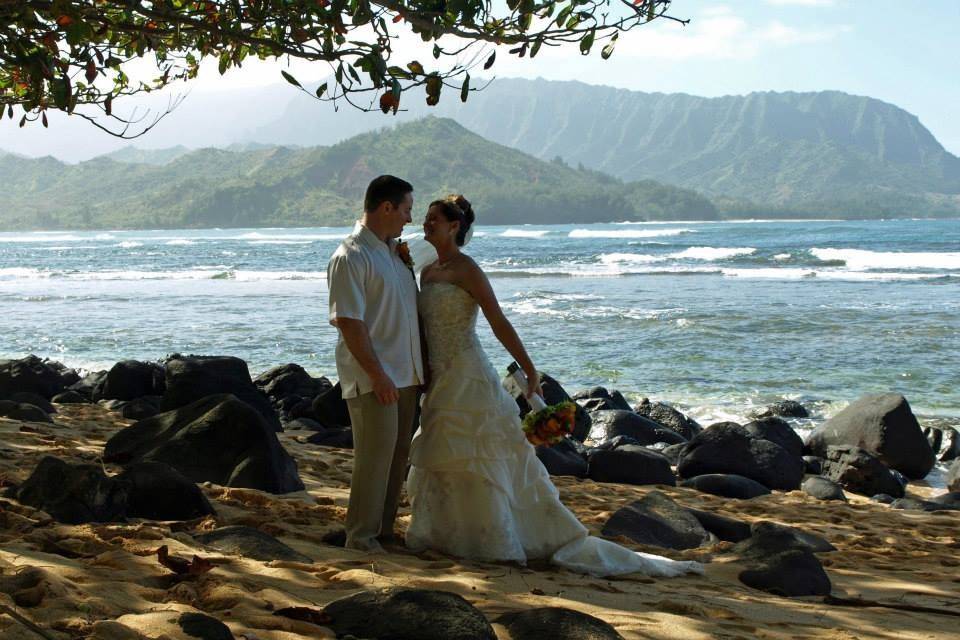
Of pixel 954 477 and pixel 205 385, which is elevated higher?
pixel 205 385

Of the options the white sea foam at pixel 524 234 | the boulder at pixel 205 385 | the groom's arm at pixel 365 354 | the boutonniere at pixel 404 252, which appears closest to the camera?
the groom's arm at pixel 365 354

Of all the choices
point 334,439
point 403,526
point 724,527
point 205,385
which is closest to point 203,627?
point 403,526

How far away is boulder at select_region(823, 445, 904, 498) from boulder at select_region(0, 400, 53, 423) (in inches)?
286

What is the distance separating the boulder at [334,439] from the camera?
32.1 feet

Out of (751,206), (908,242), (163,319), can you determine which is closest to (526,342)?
(163,319)

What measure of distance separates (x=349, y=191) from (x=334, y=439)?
373ft

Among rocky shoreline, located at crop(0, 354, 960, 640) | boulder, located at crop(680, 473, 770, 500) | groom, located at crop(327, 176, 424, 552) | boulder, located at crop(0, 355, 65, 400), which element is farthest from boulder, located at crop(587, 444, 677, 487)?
boulder, located at crop(0, 355, 65, 400)

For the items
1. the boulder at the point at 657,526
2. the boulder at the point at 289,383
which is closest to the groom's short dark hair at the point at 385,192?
the boulder at the point at 657,526

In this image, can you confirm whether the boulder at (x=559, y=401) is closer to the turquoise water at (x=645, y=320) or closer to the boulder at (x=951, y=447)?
the turquoise water at (x=645, y=320)

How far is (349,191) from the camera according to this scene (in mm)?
121500

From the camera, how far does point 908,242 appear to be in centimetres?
5112

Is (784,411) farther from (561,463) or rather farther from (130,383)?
(130,383)

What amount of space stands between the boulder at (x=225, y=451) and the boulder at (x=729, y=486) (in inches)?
140

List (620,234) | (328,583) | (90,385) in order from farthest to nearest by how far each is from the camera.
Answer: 1. (620,234)
2. (90,385)
3. (328,583)
